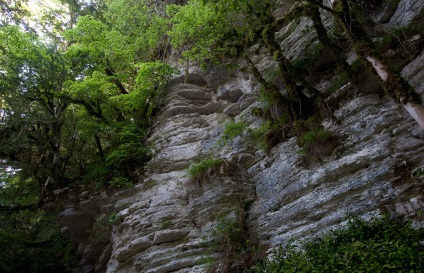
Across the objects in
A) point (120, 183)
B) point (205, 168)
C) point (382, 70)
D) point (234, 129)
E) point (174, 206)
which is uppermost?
point (234, 129)

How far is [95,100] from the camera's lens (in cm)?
1401

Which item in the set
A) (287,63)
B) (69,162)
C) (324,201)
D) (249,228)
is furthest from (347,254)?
(69,162)

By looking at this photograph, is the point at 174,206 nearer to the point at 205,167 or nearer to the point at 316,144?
the point at 205,167

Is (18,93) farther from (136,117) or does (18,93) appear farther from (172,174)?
(172,174)

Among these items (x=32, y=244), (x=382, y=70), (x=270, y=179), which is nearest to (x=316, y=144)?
(x=270, y=179)

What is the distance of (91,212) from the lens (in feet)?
39.6

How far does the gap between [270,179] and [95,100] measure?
8.76 metres

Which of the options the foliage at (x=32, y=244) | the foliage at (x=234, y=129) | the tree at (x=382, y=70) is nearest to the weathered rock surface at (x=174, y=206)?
the foliage at (x=234, y=129)

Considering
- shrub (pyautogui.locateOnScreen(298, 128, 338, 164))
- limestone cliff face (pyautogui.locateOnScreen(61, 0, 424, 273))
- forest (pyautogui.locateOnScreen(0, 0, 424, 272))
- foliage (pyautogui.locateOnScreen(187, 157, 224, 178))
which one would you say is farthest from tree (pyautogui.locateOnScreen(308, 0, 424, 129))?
foliage (pyautogui.locateOnScreen(187, 157, 224, 178))

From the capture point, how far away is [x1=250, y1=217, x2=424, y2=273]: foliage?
4.85 m

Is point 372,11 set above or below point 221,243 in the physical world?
above

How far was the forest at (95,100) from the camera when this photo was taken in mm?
9969

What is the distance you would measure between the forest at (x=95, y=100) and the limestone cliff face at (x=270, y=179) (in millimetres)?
688

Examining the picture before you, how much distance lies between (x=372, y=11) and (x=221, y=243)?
8225 millimetres
